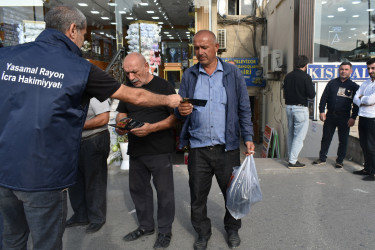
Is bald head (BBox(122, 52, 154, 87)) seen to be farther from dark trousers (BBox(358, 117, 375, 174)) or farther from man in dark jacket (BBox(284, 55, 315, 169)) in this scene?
dark trousers (BBox(358, 117, 375, 174))

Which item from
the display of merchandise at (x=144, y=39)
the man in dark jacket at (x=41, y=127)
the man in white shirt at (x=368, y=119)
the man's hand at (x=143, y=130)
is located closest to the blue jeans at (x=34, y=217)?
the man in dark jacket at (x=41, y=127)

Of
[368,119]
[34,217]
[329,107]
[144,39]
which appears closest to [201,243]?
[34,217]

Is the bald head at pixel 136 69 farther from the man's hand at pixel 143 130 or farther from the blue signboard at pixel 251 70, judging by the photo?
the blue signboard at pixel 251 70

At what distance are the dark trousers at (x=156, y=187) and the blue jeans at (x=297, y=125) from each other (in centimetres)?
308

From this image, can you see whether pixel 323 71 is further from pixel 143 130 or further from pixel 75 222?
pixel 75 222

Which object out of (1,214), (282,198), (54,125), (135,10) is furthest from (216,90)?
(135,10)

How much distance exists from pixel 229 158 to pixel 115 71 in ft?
18.6

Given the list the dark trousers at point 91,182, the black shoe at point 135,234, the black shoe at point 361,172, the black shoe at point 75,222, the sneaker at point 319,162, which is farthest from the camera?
the sneaker at point 319,162

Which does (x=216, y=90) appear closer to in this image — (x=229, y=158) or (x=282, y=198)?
(x=229, y=158)

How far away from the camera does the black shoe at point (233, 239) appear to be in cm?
296

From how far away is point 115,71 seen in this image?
786 centimetres

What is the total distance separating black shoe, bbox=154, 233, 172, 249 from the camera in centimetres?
300

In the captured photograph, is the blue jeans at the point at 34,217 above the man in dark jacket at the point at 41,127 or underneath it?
underneath

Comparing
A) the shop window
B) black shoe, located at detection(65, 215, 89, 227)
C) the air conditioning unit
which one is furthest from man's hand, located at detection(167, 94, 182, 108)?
the shop window
